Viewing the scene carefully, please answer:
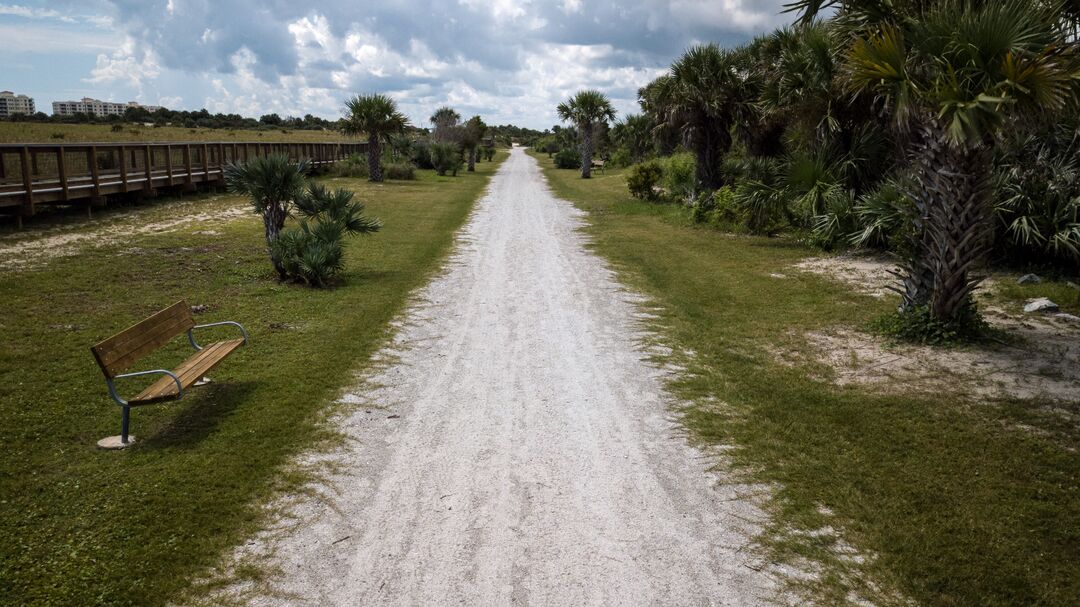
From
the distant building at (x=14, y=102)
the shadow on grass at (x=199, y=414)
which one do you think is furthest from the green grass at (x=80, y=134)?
the distant building at (x=14, y=102)

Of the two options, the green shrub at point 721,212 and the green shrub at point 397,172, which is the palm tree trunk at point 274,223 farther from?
the green shrub at point 397,172

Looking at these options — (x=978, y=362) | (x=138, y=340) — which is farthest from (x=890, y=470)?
(x=138, y=340)

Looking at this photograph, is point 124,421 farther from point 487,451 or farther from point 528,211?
point 528,211

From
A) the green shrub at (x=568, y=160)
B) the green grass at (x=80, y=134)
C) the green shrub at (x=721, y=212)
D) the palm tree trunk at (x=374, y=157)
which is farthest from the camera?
the green shrub at (x=568, y=160)

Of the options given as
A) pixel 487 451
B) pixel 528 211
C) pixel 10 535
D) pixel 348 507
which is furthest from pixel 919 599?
pixel 528 211

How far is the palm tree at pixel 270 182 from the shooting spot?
34.6 ft

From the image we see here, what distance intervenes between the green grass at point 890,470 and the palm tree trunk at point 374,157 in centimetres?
2901

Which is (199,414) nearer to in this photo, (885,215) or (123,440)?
(123,440)

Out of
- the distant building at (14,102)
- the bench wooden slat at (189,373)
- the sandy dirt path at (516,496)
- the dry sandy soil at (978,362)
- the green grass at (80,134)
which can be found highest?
the distant building at (14,102)

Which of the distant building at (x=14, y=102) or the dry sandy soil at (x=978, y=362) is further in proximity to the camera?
the distant building at (x=14, y=102)

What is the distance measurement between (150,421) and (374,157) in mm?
31532

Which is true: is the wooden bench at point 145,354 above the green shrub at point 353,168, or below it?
below

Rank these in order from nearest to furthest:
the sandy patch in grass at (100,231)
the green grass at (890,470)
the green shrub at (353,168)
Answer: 1. the green grass at (890,470)
2. the sandy patch in grass at (100,231)
3. the green shrub at (353,168)

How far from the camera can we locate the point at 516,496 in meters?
4.50
